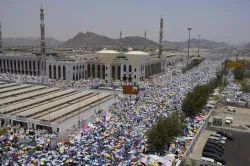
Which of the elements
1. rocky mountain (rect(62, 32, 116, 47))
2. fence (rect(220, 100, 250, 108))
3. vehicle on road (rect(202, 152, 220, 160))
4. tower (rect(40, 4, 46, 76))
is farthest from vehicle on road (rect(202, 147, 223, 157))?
rocky mountain (rect(62, 32, 116, 47))

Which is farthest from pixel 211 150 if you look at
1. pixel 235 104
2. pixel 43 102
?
pixel 43 102

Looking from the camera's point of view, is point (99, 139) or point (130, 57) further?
point (130, 57)

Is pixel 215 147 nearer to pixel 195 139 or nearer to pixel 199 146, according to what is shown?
pixel 199 146

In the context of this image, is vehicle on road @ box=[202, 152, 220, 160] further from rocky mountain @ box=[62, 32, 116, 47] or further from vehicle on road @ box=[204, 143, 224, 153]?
rocky mountain @ box=[62, 32, 116, 47]

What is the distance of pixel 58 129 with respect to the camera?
16.8m

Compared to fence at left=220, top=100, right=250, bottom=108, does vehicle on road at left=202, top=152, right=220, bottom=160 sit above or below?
below

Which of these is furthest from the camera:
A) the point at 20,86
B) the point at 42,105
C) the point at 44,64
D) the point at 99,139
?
the point at 44,64

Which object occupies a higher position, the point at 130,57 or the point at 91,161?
the point at 130,57

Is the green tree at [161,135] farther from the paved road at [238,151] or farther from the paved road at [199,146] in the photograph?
the paved road at [238,151]

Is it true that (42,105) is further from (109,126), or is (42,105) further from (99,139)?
(99,139)

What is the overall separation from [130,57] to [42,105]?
Result: 13.5m

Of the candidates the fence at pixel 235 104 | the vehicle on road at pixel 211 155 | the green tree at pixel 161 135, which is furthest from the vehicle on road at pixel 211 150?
the fence at pixel 235 104

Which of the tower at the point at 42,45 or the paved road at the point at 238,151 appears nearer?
the paved road at the point at 238,151

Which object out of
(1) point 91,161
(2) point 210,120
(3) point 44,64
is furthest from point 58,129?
(3) point 44,64
